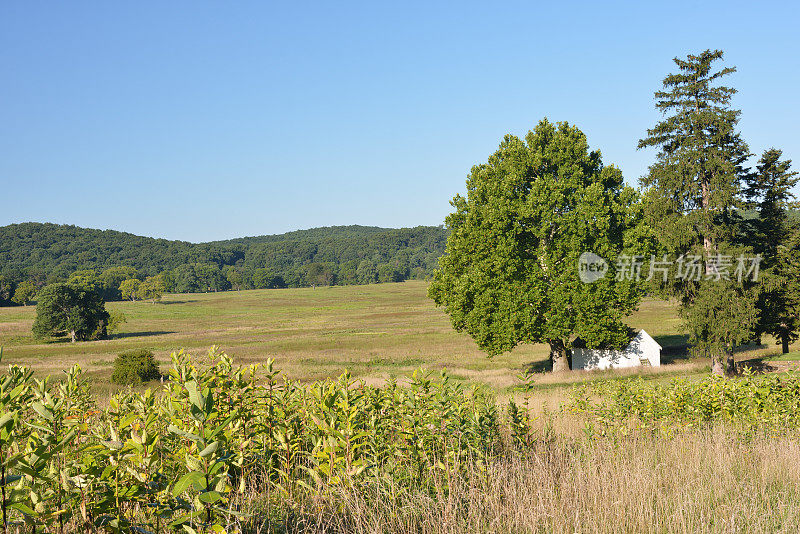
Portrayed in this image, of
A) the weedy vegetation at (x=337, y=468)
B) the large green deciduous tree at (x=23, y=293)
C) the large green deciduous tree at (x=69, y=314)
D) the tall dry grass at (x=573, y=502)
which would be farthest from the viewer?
the large green deciduous tree at (x=23, y=293)

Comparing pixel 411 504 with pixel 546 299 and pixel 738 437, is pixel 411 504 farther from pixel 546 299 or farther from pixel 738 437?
pixel 546 299

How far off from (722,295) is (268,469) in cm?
2765

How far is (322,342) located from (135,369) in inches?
1218

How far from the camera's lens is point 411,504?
415cm

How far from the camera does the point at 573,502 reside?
4.57 m

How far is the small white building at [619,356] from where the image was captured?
35.5 metres

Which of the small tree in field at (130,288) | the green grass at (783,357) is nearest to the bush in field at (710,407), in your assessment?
the green grass at (783,357)

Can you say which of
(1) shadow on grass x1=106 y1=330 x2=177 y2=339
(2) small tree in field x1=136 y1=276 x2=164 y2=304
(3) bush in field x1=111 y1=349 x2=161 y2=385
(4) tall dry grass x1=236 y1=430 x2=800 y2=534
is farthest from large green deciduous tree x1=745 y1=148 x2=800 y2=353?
(2) small tree in field x1=136 y1=276 x2=164 y2=304

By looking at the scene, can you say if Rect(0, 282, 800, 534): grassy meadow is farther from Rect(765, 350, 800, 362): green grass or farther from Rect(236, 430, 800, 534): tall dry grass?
Rect(765, 350, 800, 362): green grass

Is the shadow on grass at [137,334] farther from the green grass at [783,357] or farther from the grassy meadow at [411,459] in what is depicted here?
the grassy meadow at [411,459]

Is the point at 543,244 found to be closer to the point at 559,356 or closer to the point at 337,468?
the point at 559,356

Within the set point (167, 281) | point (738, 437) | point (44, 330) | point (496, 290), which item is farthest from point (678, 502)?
point (167, 281)

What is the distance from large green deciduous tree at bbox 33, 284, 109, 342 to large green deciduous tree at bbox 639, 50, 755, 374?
245 ft

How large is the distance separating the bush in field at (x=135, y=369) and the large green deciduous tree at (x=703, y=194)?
31.1m
